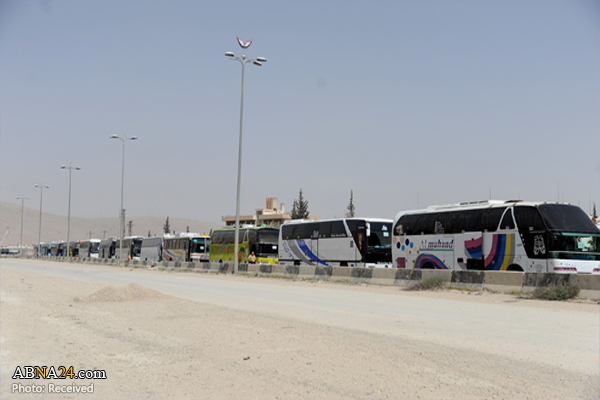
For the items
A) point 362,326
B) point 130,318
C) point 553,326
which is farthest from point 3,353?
point 553,326

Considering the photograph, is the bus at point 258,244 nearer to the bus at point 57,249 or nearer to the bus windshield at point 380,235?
the bus windshield at point 380,235

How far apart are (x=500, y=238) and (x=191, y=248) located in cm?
4003

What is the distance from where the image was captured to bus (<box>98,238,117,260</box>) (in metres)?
79.4

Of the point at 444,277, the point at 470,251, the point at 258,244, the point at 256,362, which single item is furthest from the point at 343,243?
the point at 256,362

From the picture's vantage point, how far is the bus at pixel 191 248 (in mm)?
59062

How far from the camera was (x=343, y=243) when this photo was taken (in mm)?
35938

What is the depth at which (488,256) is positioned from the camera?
2425cm

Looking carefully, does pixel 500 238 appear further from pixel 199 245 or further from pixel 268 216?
pixel 268 216

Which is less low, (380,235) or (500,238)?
(380,235)

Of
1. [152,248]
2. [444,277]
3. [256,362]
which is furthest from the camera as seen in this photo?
[152,248]

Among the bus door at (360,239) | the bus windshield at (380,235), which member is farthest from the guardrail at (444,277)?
the bus windshield at (380,235)

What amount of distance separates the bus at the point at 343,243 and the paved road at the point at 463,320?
1396 centimetres

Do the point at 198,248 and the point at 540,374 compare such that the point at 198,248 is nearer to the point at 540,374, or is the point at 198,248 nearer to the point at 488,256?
the point at 488,256

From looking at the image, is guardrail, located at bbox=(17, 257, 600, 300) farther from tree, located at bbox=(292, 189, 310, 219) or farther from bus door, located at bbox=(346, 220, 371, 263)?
tree, located at bbox=(292, 189, 310, 219)
